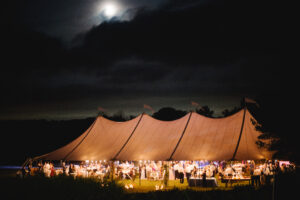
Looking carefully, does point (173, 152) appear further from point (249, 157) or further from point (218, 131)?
point (249, 157)

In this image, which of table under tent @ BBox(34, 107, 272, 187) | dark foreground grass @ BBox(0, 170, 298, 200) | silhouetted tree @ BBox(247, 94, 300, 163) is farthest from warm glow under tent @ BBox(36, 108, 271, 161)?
dark foreground grass @ BBox(0, 170, 298, 200)

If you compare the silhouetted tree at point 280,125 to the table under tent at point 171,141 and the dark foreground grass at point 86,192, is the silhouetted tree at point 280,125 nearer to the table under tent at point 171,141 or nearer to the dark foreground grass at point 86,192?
the table under tent at point 171,141

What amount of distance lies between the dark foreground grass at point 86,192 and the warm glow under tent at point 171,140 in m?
4.66

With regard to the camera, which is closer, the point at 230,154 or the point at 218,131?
the point at 230,154

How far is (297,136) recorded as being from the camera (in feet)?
43.7

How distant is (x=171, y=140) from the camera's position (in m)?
12.9

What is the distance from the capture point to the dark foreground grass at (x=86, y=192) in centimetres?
560

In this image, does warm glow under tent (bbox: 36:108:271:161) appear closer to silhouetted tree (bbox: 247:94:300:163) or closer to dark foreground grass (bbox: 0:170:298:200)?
silhouetted tree (bbox: 247:94:300:163)

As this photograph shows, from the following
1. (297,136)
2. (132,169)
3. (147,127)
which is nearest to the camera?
(297,136)

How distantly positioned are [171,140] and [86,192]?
24.5 feet

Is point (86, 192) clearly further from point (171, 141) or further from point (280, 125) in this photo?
point (280, 125)

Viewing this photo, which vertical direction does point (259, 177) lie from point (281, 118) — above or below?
below

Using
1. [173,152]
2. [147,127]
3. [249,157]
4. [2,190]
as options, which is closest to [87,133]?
[147,127]

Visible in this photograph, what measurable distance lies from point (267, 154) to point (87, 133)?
8.94m
